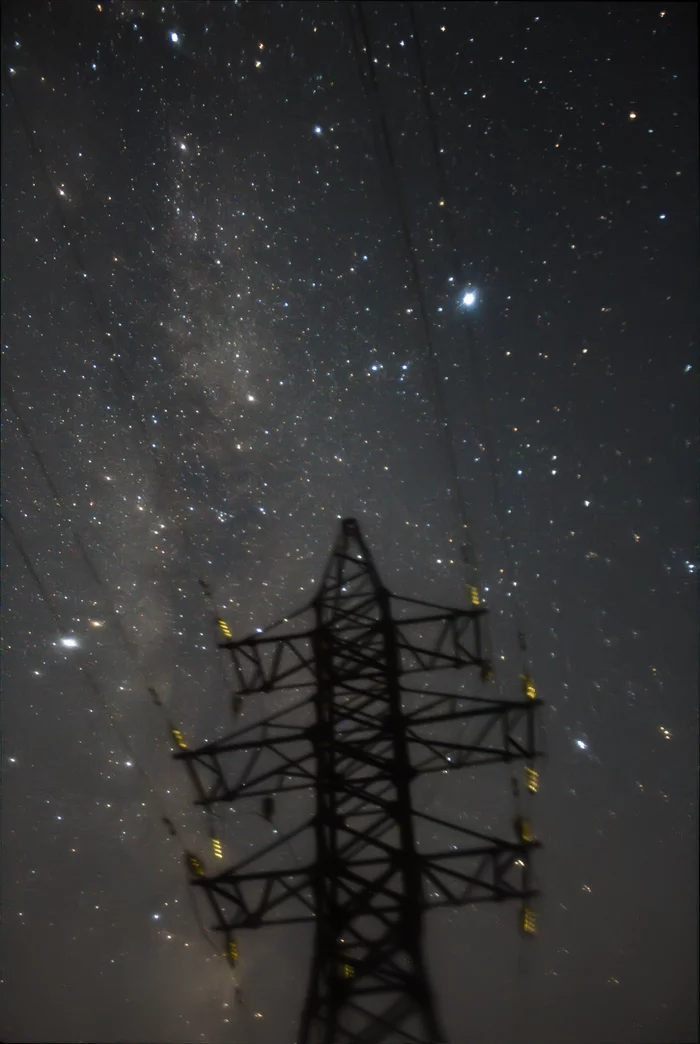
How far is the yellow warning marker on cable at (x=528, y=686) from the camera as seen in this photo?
8139mm

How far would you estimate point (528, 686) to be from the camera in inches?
325

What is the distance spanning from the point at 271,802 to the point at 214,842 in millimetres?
1003

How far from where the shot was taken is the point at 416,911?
5512mm

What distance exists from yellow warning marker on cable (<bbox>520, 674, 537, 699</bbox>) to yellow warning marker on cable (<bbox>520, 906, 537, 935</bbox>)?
263 cm

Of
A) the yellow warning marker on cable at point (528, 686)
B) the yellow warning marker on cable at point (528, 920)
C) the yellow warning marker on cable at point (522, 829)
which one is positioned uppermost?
the yellow warning marker on cable at point (528, 686)

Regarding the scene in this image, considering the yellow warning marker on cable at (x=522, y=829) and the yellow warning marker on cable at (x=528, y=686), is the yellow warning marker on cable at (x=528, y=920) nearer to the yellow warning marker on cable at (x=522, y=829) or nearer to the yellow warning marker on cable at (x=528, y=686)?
the yellow warning marker on cable at (x=522, y=829)

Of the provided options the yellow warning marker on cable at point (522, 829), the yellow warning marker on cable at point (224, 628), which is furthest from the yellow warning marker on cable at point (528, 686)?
the yellow warning marker on cable at point (224, 628)

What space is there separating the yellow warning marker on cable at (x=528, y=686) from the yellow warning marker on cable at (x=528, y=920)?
263cm

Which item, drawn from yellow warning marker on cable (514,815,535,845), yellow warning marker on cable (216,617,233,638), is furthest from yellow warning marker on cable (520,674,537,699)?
yellow warning marker on cable (216,617,233,638)

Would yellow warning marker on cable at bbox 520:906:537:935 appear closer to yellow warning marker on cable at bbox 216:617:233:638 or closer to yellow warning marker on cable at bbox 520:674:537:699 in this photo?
yellow warning marker on cable at bbox 520:674:537:699

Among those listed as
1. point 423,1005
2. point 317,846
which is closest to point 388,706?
point 317,846

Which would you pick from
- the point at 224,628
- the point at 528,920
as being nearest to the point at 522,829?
the point at 528,920

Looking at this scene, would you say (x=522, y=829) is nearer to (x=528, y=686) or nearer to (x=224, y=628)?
(x=528, y=686)

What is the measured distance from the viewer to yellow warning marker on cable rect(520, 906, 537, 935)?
7.82m
